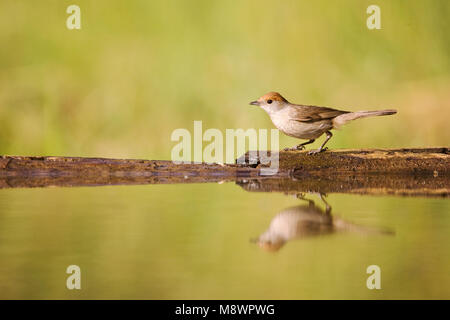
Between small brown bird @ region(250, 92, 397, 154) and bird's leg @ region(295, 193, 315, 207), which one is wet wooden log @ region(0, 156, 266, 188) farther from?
bird's leg @ region(295, 193, 315, 207)

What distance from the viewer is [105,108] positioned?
6.48 m

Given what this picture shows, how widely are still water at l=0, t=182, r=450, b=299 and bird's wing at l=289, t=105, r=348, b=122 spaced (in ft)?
4.42

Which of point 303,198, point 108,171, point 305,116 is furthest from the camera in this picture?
point 305,116

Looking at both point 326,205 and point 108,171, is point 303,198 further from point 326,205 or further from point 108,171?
point 108,171

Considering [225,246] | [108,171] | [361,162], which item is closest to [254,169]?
[361,162]

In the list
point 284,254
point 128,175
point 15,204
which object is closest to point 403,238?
point 284,254

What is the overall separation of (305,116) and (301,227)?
7.66ft

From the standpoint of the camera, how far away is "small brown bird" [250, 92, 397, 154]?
15.2ft

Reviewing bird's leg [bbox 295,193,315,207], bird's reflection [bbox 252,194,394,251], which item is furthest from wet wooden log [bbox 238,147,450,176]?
bird's reflection [bbox 252,194,394,251]

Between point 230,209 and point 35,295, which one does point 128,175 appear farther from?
point 35,295

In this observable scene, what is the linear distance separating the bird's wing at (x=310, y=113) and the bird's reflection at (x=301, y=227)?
6.20ft

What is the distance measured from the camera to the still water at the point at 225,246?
156 cm

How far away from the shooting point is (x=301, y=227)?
7.77ft

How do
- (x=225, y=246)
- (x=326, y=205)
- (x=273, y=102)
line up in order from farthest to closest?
(x=273, y=102), (x=326, y=205), (x=225, y=246)
